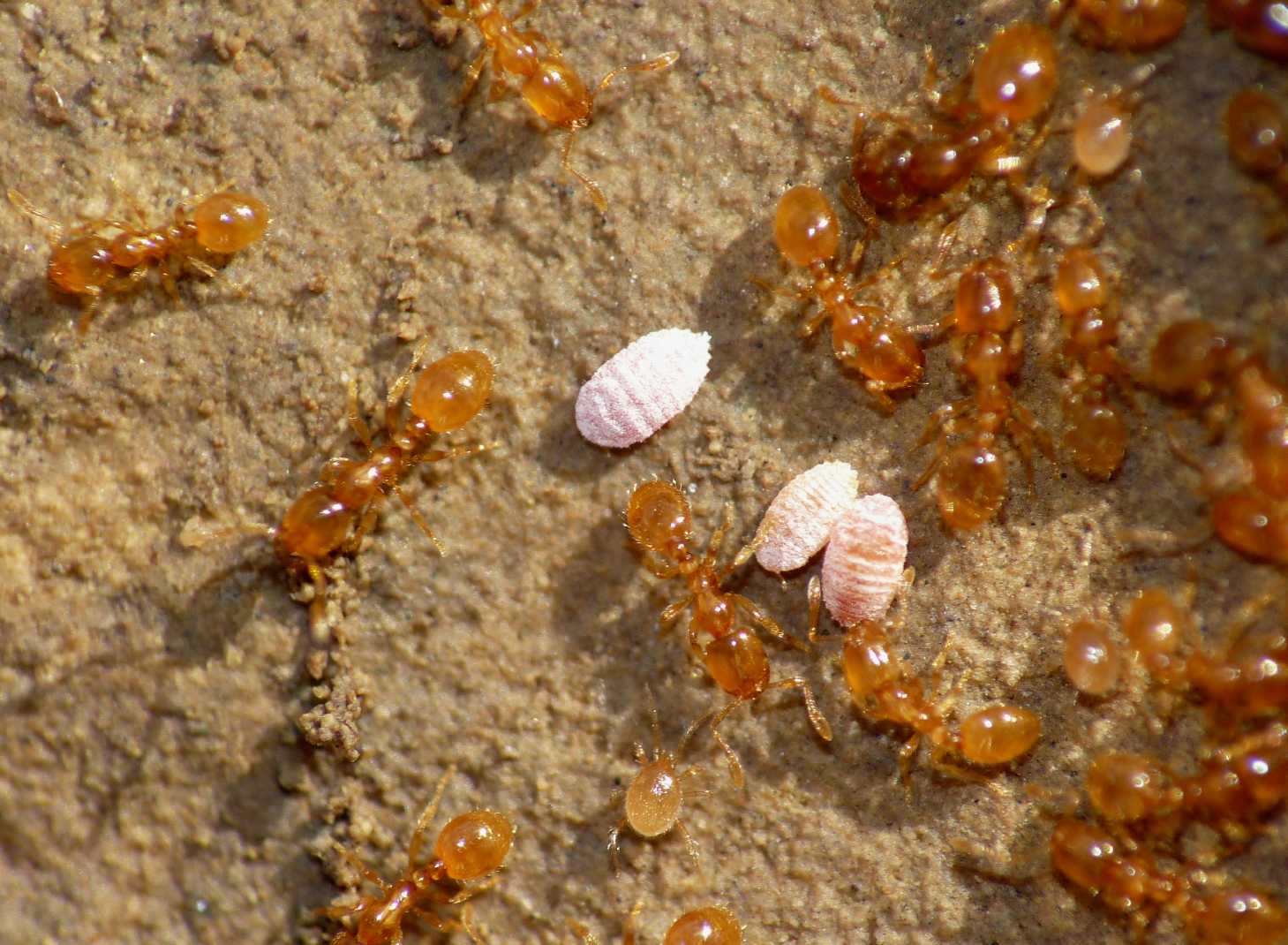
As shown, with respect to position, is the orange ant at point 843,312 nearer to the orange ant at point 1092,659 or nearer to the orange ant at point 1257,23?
the orange ant at point 1092,659

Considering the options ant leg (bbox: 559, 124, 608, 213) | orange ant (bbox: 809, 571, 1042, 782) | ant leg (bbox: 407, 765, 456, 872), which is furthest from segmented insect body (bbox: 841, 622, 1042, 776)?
ant leg (bbox: 559, 124, 608, 213)

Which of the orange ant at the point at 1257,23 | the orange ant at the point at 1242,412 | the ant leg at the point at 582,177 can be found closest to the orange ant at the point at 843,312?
the ant leg at the point at 582,177

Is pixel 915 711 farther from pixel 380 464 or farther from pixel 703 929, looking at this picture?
pixel 380 464

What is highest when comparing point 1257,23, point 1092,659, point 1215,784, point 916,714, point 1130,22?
point 1130,22

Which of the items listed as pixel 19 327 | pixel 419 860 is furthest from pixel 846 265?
pixel 19 327

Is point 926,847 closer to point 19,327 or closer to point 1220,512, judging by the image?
point 1220,512

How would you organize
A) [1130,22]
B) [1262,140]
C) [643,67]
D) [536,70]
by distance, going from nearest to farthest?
[1262,140] → [1130,22] → [536,70] → [643,67]

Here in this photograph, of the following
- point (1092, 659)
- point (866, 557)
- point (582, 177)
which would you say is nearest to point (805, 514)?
point (866, 557)

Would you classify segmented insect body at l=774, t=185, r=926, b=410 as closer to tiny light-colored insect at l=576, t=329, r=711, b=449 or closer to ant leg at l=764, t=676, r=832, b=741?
tiny light-colored insect at l=576, t=329, r=711, b=449
